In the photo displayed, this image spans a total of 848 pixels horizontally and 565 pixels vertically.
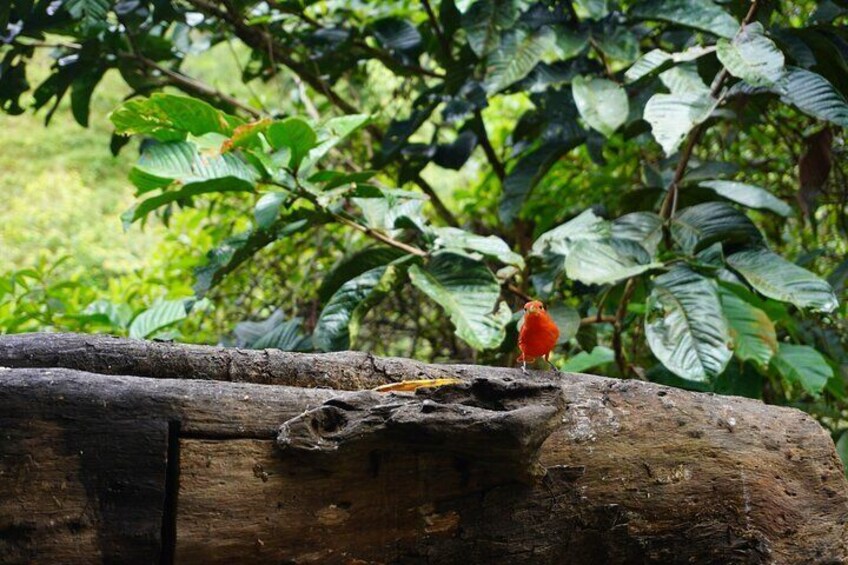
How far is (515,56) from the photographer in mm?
2688

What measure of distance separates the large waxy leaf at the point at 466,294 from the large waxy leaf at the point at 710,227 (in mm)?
642

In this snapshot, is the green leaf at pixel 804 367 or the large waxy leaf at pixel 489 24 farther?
the large waxy leaf at pixel 489 24

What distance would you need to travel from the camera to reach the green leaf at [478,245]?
229 cm

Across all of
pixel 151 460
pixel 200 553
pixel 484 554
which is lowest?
pixel 484 554

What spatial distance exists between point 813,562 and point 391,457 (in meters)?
0.80

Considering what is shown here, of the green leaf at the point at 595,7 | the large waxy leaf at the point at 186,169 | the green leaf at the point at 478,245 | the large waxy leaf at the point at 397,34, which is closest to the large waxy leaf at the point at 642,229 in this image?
the green leaf at the point at 478,245

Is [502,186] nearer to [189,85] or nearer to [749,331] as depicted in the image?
[749,331]

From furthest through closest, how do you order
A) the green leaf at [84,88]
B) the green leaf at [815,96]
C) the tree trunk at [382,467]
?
the green leaf at [84,88]
the green leaf at [815,96]
the tree trunk at [382,467]

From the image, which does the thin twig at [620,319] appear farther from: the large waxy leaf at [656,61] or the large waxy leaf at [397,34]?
the large waxy leaf at [397,34]

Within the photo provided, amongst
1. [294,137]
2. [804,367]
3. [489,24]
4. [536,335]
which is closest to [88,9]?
[294,137]

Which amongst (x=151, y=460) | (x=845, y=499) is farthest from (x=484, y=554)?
(x=845, y=499)

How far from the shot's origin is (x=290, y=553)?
1.27 metres

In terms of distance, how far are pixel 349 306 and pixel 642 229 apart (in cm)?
92

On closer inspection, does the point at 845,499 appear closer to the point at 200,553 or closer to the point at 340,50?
the point at 200,553
